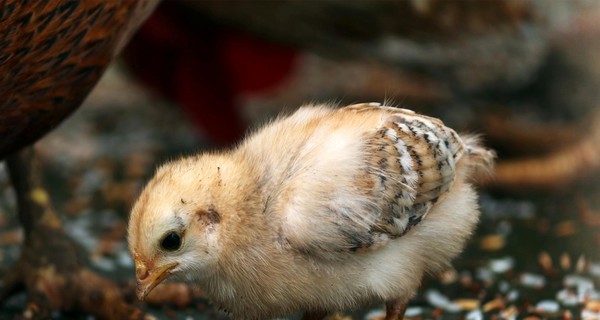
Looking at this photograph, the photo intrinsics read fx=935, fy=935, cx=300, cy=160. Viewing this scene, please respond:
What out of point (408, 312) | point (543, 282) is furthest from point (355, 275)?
point (543, 282)

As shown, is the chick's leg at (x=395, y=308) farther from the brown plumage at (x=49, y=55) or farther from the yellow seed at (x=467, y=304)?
the brown plumage at (x=49, y=55)

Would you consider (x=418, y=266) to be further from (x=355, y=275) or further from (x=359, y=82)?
(x=359, y=82)

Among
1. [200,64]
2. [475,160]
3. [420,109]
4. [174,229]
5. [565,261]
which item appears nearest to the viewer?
[174,229]

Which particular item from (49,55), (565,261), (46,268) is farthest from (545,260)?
(49,55)

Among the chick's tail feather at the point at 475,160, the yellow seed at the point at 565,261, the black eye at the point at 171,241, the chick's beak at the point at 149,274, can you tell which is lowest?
the yellow seed at the point at 565,261

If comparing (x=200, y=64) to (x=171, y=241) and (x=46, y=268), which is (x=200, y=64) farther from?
(x=171, y=241)

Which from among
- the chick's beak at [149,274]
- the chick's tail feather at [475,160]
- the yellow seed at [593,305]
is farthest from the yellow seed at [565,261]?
the chick's beak at [149,274]
